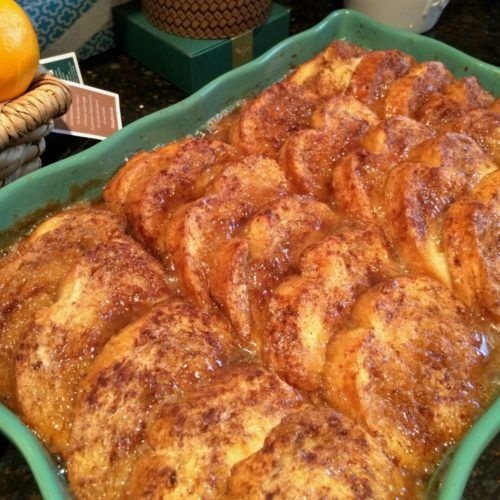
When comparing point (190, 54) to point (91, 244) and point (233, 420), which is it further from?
point (233, 420)

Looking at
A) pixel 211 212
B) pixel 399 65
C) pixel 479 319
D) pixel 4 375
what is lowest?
pixel 4 375

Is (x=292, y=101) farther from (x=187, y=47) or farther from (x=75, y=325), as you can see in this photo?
(x=75, y=325)

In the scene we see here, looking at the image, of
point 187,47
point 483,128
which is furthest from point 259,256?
point 187,47

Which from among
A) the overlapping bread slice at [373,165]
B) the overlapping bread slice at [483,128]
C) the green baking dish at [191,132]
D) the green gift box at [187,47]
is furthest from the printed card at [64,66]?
the overlapping bread slice at [483,128]

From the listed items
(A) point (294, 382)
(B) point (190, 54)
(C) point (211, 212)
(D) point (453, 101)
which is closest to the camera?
(A) point (294, 382)

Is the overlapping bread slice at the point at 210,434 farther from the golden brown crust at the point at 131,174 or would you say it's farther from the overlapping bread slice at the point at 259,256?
the golden brown crust at the point at 131,174

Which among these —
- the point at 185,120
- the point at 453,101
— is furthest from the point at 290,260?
the point at 453,101

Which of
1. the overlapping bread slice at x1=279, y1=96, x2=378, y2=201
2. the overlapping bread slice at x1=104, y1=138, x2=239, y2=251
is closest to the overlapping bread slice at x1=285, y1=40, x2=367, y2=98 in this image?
the overlapping bread slice at x1=279, y1=96, x2=378, y2=201

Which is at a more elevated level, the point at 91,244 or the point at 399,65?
the point at 399,65

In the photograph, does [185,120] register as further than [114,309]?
Yes
